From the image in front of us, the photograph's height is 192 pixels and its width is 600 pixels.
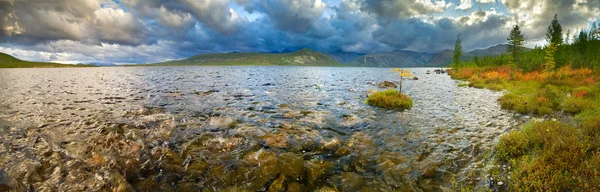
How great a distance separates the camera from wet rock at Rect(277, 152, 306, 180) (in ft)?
29.8

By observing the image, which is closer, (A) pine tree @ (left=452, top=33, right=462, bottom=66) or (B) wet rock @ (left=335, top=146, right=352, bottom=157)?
(B) wet rock @ (left=335, top=146, right=352, bottom=157)

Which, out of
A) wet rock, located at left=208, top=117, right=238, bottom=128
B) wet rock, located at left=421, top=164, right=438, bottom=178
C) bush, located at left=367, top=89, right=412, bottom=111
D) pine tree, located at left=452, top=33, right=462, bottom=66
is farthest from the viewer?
pine tree, located at left=452, top=33, right=462, bottom=66

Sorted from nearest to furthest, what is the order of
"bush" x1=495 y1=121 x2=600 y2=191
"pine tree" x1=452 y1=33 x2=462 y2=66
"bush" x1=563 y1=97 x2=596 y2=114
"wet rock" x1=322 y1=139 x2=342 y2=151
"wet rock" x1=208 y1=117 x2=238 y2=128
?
"bush" x1=495 y1=121 x2=600 y2=191 → "wet rock" x1=322 y1=139 x2=342 y2=151 → "wet rock" x1=208 y1=117 x2=238 y2=128 → "bush" x1=563 y1=97 x2=596 y2=114 → "pine tree" x1=452 y1=33 x2=462 y2=66

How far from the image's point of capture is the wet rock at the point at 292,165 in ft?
29.8

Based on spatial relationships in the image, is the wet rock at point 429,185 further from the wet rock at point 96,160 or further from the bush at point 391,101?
the bush at point 391,101

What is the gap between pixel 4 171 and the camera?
8.77 m

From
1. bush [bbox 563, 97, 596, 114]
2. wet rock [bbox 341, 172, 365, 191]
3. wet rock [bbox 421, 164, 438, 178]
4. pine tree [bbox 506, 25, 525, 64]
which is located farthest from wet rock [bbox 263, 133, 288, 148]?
pine tree [bbox 506, 25, 525, 64]

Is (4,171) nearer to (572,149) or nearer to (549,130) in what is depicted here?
(572,149)

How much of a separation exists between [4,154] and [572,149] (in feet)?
74.7


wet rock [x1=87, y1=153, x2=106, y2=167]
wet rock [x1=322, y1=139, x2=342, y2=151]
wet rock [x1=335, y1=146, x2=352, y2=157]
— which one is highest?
wet rock [x1=87, y1=153, x2=106, y2=167]

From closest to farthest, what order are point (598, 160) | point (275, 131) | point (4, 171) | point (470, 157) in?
point (598, 160) → point (4, 171) → point (470, 157) → point (275, 131)

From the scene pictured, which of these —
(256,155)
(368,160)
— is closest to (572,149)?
(368,160)

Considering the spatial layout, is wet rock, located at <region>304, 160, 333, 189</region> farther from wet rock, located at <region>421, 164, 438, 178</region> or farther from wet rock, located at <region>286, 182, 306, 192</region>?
wet rock, located at <region>421, 164, 438, 178</region>

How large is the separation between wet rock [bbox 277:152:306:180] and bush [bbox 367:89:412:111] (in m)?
15.2
